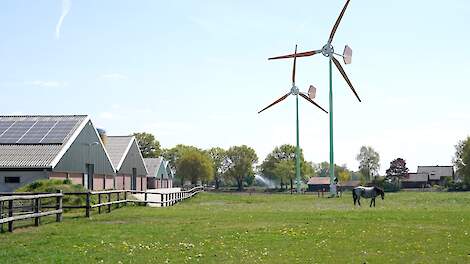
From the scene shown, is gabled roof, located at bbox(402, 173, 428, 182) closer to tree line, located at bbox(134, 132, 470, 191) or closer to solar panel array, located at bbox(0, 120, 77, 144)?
tree line, located at bbox(134, 132, 470, 191)

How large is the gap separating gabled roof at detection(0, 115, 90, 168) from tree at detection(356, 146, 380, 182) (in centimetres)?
13850

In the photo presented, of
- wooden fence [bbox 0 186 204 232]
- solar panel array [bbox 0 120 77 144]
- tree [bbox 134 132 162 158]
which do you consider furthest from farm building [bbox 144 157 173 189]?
solar panel array [bbox 0 120 77 144]

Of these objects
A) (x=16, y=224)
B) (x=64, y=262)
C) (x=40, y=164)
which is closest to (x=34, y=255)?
(x=64, y=262)

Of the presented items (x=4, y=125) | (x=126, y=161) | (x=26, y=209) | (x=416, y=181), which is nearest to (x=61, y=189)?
(x=26, y=209)

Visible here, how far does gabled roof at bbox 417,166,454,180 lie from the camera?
152 meters

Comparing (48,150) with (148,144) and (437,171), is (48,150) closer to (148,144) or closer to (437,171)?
(148,144)

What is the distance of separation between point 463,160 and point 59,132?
3461 inches

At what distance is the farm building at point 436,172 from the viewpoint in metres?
151

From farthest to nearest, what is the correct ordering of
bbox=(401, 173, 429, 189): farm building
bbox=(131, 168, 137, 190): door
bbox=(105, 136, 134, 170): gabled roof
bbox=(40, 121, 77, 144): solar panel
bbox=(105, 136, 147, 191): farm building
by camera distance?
bbox=(401, 173, 429, 189): farm building → bbox=(131, 168, 137, 190): door → bbox=(105, 136, 147, 191): farm building → bbox=(105, 136, 134, 170): gabled roof → bbox=(40, 121, 77, 144): solar panel

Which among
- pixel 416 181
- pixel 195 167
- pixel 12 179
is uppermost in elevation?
pixel 195 167

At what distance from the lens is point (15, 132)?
5394 centimetres

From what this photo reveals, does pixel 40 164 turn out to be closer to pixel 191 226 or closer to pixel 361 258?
pixel 191 226

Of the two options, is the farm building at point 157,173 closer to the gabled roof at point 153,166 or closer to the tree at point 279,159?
the gabled roof at point 153,166

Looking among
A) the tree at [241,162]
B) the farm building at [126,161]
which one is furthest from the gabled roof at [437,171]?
the farm building at [126,161]
